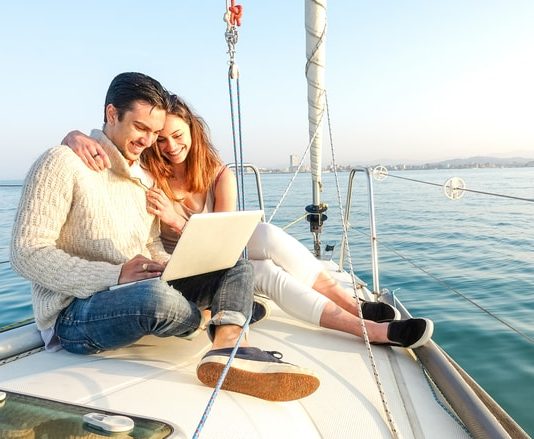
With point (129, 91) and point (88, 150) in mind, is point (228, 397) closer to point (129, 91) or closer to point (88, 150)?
point (88, 150)

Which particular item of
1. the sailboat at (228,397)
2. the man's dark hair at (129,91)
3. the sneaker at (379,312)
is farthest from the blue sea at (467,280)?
the man's dark hair at (129,91)

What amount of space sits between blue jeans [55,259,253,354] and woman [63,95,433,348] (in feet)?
1.08

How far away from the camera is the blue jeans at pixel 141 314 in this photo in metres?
1.40

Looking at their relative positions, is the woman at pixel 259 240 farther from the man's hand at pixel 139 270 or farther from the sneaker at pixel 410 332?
the man's hand at pixel 139 270

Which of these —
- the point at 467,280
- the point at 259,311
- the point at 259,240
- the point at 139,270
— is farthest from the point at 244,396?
the point at 467,280

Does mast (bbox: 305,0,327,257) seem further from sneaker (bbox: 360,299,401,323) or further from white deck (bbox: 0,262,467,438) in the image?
white deck (bbox: 0,262,467,438)

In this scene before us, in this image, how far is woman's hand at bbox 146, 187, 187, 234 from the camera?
186 centimetres

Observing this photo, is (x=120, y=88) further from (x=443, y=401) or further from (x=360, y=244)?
(x=360, y=244)

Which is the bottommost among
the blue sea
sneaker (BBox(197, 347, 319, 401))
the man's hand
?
the blue sea

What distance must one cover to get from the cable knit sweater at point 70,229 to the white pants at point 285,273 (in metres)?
0.52

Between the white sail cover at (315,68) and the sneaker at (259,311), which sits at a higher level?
the white sail cover at (315,68)

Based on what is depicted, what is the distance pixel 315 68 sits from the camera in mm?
3252

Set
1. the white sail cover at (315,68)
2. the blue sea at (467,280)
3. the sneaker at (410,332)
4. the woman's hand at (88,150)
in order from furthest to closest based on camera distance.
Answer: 1. the white sail cover at (315,68)
2. the blue sea at (467,280)
3. the sneaker at (410,332)
4. the woman's hand at (88,150)

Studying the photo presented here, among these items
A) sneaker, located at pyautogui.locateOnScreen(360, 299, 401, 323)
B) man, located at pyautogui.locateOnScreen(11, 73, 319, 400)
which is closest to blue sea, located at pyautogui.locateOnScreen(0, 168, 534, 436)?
sneaker, located at pyautogui.locateOnScreen(360, 299, 401, 323)
